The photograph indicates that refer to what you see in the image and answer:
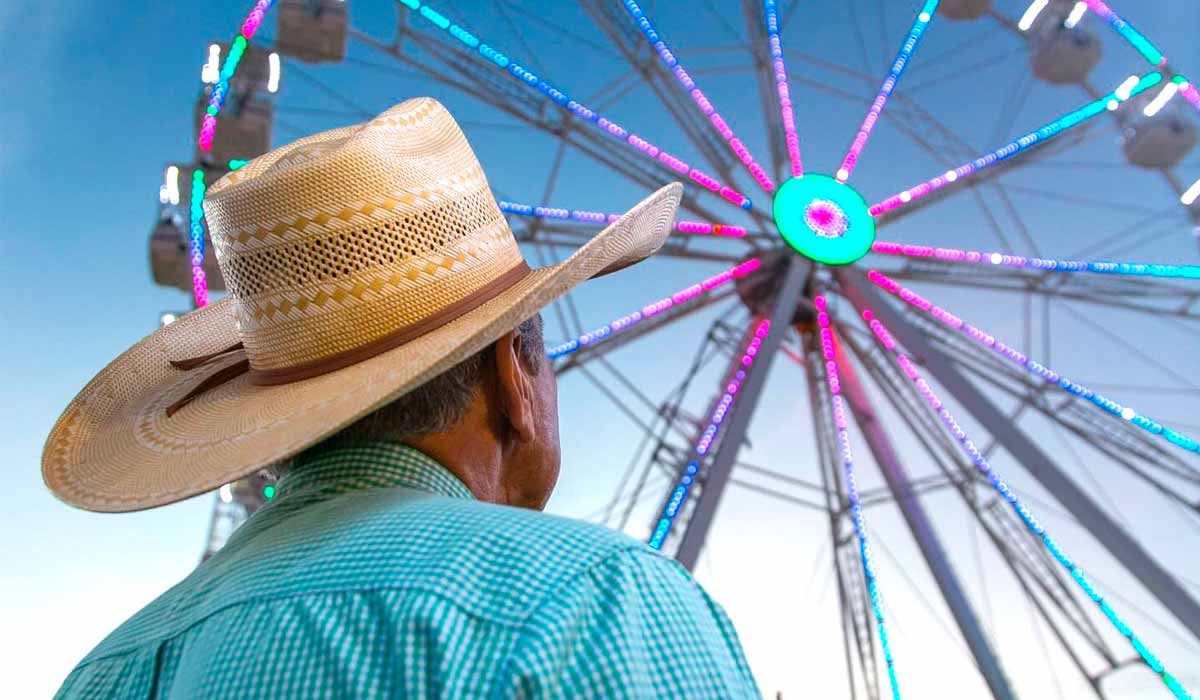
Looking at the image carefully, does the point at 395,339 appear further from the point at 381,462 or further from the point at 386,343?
the point at 381,462

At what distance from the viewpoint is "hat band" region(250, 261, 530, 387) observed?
5.25 feet

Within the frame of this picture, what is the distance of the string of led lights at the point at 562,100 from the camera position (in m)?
9.29

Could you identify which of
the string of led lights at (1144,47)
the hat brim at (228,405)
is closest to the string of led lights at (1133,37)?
the string of led lights at (1144,47)

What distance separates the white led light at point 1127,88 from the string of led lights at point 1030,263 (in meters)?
1.72

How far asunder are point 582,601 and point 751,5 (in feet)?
35.5

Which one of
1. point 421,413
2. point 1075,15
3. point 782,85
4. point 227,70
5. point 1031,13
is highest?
point 1031,13

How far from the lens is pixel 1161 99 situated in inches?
438

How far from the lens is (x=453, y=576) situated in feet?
3.44

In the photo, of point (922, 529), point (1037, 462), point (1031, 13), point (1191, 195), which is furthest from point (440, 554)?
point (1191, 195)

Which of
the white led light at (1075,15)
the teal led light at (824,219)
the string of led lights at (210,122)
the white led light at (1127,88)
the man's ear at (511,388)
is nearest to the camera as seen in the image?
the man's ear at (511,388)

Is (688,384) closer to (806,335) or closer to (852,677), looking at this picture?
(806,335)

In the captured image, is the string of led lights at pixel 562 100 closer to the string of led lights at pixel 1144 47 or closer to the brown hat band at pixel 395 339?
the string of led lights at pixel 1144 47

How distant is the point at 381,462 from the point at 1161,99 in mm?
11943

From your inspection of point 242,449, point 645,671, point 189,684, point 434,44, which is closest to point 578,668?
point 645,671
